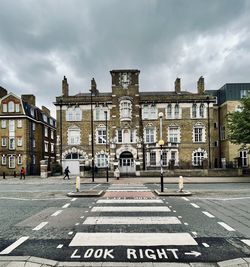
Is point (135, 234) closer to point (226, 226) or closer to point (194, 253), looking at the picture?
point (194, 253)

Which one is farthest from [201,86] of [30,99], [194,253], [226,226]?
[194,253]

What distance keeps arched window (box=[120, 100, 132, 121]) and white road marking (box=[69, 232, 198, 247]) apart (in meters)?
36.4

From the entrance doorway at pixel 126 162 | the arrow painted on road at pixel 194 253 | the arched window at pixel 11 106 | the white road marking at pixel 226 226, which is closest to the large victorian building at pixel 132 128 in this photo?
the entrance doorway at pixel 126 162

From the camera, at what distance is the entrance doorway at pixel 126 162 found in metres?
44.1

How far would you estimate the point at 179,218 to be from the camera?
973cm

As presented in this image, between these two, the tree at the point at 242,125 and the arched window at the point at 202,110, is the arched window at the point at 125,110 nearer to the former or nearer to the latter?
the arched window at the point at 202,110

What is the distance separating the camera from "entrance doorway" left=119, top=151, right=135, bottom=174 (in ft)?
145

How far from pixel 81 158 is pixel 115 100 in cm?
1078

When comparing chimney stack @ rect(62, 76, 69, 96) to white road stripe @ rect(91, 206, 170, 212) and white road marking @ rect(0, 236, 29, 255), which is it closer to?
white road stripe @ rect(91, 206, 170, 212)

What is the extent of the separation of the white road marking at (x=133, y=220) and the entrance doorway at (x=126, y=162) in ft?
112

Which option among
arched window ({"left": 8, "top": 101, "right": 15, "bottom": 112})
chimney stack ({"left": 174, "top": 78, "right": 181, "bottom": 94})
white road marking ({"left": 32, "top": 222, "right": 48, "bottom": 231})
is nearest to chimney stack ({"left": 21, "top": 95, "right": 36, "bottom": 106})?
arched window ({"left": 8, "top": 101, "right": 15, "bottom": 112})

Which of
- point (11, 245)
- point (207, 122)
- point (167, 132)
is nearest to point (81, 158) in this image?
point (167, 132)

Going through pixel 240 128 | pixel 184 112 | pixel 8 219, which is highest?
pixel 184 112

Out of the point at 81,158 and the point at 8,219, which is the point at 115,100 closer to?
the point at 81,158
